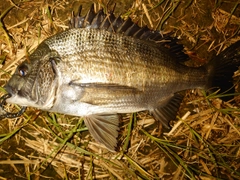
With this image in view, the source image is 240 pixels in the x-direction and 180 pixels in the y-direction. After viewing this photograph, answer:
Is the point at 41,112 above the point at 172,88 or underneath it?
underneath

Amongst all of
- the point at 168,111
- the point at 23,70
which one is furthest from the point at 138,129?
the point at 23,70

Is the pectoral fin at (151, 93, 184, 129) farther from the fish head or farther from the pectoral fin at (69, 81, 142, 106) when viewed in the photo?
the fish head

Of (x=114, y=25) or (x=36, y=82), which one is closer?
(x=36, y=82)

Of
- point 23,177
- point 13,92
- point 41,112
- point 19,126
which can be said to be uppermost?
point 13,92

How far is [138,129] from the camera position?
10.2 feet

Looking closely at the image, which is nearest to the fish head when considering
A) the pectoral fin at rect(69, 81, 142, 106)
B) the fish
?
the fish

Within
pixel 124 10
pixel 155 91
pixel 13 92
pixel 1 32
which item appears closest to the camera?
pixel 13 92

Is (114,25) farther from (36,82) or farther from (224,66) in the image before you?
(224,66)

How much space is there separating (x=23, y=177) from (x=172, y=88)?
7.52 ft

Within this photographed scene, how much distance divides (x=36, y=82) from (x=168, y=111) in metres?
1.67

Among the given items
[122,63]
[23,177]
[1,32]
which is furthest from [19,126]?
[122,63]

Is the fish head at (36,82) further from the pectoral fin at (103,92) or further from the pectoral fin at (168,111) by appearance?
the pectoral fin at (168,111)

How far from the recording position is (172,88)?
113 inches

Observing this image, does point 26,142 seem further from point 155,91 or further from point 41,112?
point 155,91
